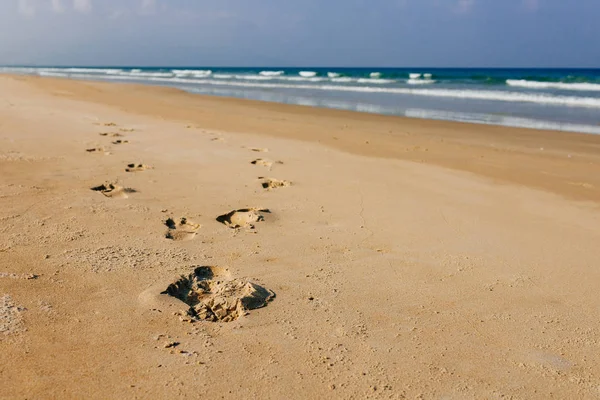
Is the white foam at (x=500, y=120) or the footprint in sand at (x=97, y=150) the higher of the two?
the footprint in sand at (x=97, y=150)

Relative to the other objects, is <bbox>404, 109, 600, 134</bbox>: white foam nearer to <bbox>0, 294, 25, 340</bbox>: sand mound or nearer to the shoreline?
the shoreline

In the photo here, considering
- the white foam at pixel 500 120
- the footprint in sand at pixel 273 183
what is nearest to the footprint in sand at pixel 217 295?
the footprint in sand at pixel 273 183

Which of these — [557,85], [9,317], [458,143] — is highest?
[557,85]

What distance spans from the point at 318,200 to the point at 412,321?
2230 mm

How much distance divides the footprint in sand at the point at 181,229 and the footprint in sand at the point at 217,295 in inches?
24.9

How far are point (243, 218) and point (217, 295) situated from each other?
1364mm

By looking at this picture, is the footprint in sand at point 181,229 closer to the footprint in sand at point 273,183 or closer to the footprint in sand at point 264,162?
the footprint in sand at point 273,183

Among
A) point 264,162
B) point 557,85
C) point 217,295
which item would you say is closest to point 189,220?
point 217,295

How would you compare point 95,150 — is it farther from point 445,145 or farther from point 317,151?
point 445,145

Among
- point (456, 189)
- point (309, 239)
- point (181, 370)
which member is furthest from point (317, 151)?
point (181, 370)

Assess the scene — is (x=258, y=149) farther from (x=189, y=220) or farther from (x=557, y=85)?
(x=557, y=85)

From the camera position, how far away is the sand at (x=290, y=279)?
2023 millimetres

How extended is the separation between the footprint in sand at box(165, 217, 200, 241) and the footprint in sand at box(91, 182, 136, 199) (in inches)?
34.2

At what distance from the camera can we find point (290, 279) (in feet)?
9.55
